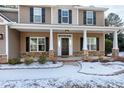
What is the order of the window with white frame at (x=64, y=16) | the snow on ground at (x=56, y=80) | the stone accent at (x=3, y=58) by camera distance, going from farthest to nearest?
the window with white frame at (x=64, y=16)
the stone accent at (x=3, y=58)
the snow on ground at (x=56, y=80)

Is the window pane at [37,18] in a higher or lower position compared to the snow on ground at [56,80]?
higher

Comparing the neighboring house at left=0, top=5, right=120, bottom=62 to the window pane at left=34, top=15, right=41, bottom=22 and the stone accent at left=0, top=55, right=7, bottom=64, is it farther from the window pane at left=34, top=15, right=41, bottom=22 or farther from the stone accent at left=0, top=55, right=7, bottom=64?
the stone accent at left=0, top=55, right=7, bottom=64

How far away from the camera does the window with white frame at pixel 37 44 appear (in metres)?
12.4

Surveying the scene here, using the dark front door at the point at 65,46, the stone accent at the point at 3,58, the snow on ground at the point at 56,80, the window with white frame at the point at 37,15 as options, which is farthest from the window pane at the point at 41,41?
the snow on ground at the point at 56,80

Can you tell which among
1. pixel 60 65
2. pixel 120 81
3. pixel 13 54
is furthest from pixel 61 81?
pixel 13 54

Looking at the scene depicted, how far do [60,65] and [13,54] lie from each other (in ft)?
10.1

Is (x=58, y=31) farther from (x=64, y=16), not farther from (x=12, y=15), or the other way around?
(x=12, y=15)

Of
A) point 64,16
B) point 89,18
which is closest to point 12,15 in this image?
point 64,16

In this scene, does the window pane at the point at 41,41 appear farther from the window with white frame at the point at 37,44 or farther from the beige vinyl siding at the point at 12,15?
the beige vinyl siding at the point at 12,15

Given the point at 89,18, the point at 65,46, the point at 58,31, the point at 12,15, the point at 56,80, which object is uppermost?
the point at 12,15

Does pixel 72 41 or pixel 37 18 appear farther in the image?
pixel 72 41

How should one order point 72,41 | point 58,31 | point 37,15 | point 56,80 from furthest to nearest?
point 72,41 → point 37,15 → point 58,31 → point 56,80

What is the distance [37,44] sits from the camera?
12.4 meters

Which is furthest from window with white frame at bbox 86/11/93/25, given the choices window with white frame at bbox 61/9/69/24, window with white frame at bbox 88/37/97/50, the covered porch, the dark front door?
the dark front door
